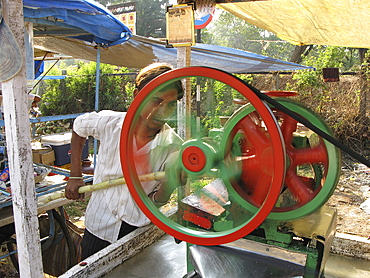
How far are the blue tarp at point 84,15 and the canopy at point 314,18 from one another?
1260mm

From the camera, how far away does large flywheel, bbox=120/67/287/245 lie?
3.34ft

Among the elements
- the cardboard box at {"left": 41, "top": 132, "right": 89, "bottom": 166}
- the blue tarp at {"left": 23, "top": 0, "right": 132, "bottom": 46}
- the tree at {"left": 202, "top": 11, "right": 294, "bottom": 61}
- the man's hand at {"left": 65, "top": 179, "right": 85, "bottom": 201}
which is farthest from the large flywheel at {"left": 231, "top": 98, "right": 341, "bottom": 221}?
the tree at {"left": 202, "top": 11, "right": 294, "bottom": 61}

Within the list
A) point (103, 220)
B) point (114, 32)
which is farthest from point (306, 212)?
point (114, 32)

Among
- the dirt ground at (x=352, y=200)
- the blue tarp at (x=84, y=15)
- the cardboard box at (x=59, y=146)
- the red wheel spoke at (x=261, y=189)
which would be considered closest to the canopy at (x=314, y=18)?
the blue tarp at (x=84, y=15)

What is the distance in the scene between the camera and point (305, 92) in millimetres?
7531

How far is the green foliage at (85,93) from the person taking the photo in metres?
10.8

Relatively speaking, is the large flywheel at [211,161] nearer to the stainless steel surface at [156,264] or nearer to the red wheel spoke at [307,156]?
the red wheel spoke at [307,156]

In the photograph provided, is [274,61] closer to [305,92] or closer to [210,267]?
[305,92]

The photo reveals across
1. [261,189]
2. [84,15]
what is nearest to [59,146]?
[84,15]

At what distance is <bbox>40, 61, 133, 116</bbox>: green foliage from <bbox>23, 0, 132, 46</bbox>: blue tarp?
23.0 ft

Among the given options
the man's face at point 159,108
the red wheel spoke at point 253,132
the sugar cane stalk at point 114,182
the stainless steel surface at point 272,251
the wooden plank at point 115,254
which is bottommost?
the wooden plank at point 115,254

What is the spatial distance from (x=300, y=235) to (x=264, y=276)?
0.70 ft

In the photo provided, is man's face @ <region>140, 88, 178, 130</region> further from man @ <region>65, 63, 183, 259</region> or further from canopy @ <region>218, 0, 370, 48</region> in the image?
canopy @ <region>218, 0, 370, 48</region>

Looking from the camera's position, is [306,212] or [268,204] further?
[306,212]
